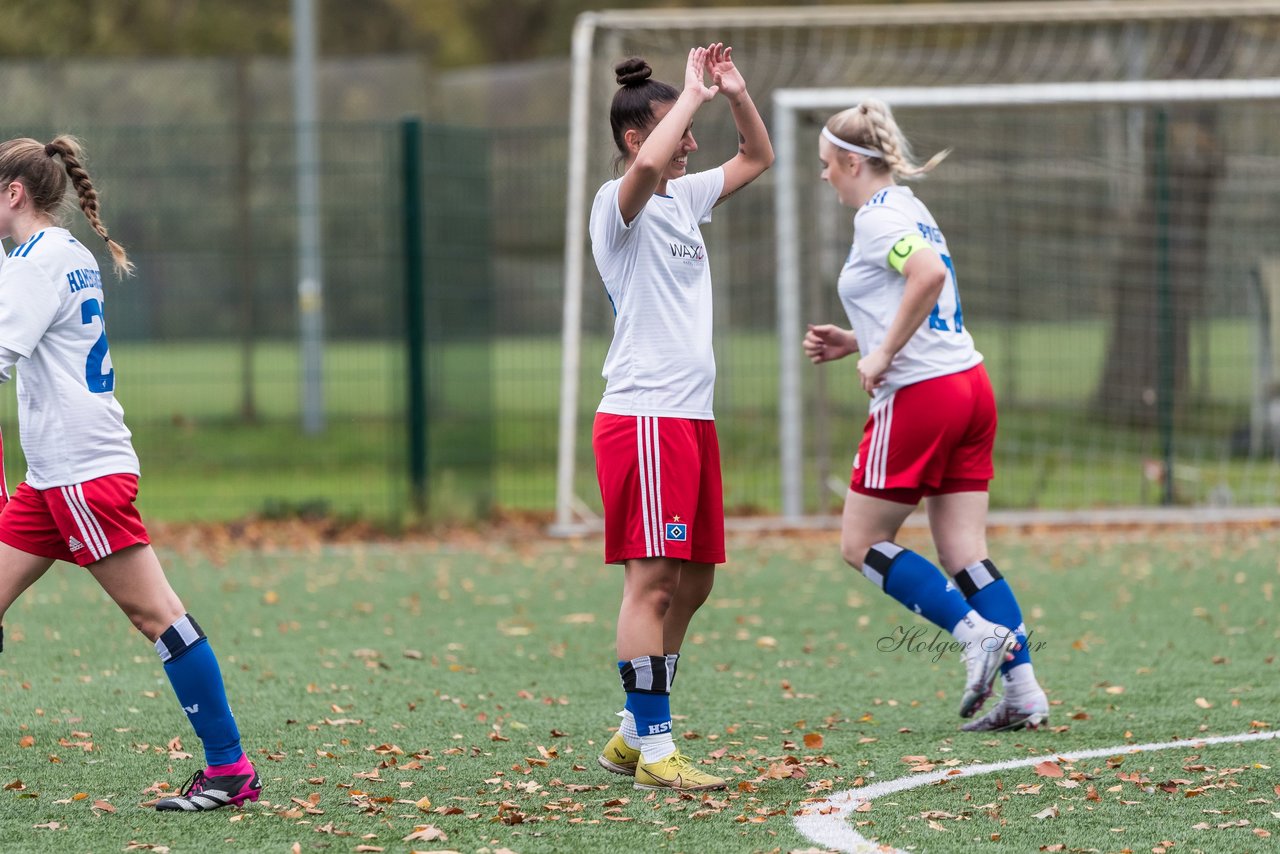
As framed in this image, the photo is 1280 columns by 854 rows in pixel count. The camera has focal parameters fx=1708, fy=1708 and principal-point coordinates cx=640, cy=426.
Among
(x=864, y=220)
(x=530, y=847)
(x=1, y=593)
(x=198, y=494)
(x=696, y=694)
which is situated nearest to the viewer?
(x=530, y=847)

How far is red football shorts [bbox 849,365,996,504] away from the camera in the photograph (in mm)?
5535

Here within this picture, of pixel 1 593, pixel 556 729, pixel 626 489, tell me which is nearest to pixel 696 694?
pixel 556 729

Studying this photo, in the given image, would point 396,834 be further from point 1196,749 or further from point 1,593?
point 1196,749

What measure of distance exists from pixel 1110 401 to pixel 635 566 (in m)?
9.04

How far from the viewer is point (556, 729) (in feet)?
18.9

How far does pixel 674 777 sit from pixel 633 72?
1.97 m

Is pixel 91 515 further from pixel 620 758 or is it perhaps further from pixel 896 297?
pixel 896 297

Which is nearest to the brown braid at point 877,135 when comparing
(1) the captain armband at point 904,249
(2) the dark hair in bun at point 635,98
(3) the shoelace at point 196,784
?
(1) the captain armband at point 904,249

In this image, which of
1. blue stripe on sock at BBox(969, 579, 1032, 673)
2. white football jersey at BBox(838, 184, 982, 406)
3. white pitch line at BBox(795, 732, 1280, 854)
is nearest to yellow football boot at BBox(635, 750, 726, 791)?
white pitch line at BBox(795, 732, 1280, 854)

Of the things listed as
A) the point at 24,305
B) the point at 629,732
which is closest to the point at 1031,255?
the point at 629,732

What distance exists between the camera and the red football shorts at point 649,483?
470cm

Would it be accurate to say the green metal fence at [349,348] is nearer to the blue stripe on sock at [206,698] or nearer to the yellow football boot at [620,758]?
the yellow football boot at [620,758]

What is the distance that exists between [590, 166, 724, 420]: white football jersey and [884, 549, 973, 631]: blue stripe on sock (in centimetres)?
112

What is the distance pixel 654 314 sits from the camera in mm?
4766
